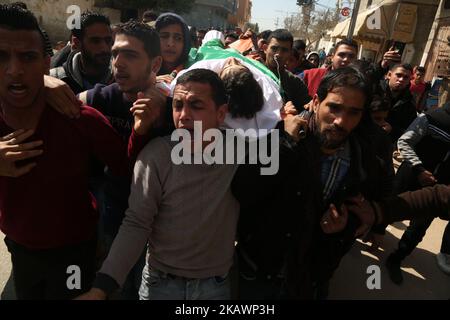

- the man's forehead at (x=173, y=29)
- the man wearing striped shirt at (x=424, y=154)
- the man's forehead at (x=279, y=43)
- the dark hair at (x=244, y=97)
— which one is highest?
the man's forehead at (x=173, y=29)

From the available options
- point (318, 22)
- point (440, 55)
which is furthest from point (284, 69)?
point (318, 22)

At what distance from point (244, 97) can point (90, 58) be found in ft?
5.36

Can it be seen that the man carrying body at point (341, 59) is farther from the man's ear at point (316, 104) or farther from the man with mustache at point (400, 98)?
the man's ear at point (316, 104)

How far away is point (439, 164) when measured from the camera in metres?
3.00

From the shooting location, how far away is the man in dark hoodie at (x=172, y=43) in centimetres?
273

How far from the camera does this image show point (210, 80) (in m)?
1.47

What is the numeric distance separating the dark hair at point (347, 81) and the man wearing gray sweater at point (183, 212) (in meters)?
0.65

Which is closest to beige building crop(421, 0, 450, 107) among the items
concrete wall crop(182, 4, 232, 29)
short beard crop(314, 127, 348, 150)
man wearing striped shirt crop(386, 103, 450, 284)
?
man wearing striped shirt crop(386, 103, 450, 284)

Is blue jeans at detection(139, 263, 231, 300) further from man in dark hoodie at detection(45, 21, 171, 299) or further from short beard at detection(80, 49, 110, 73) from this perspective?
short beard at detection(80, 49, 110, 73)

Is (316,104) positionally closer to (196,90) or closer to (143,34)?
(196,90)

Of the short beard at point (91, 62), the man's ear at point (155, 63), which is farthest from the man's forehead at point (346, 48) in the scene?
the short beard at point (91, 62)

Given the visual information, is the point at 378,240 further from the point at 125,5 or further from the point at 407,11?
the point at 125,5
